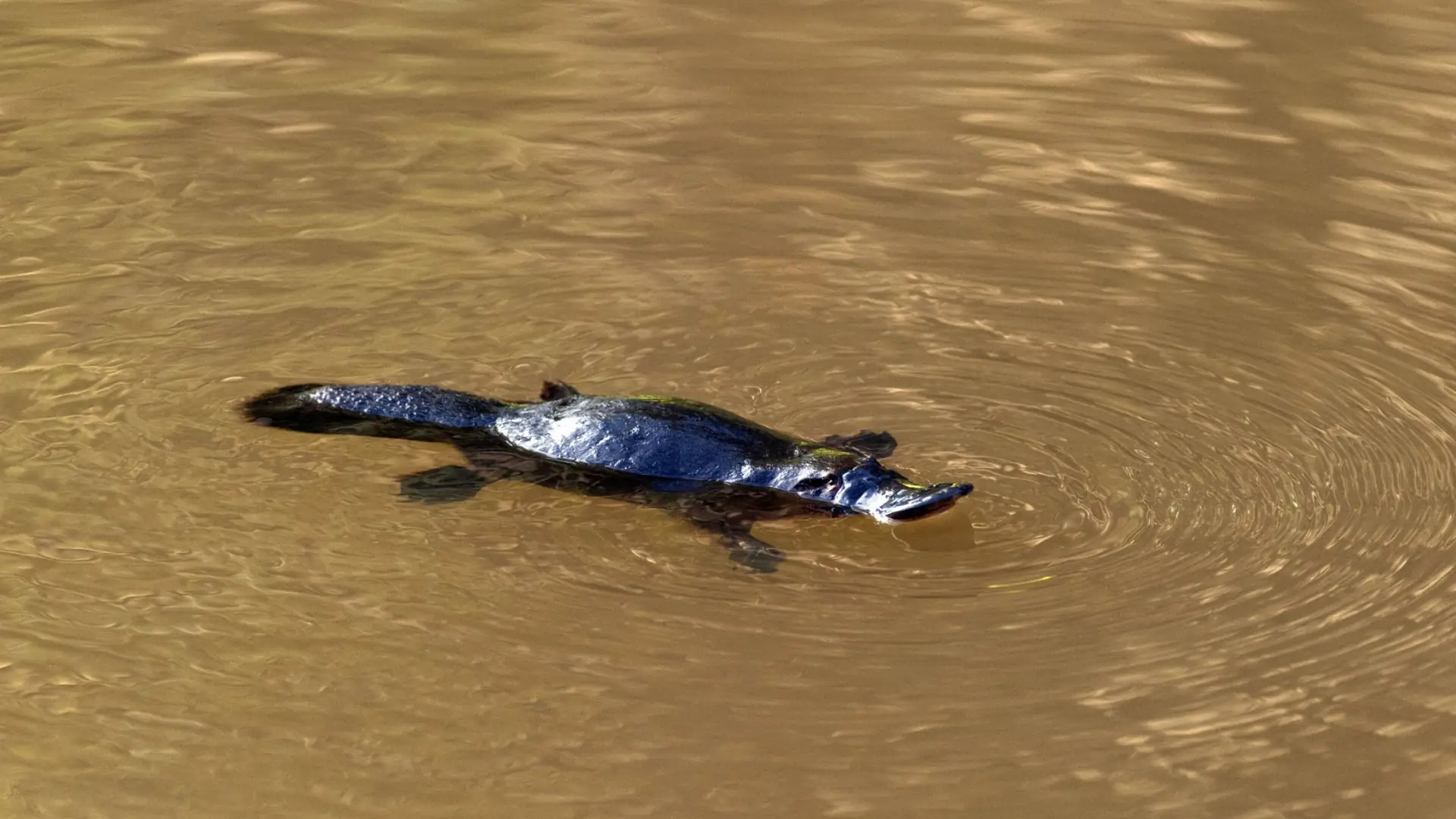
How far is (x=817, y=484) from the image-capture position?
4297mm

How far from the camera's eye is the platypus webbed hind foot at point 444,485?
4.32 metres

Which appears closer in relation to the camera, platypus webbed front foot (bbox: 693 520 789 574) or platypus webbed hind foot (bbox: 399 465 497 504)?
platypus webbed front foot (bbox: 693 520 789 574)

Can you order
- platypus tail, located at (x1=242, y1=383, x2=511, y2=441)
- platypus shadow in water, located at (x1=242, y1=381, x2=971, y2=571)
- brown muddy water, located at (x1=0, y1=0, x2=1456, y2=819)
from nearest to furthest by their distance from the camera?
Result: brown muddy water, located at (x1=0, y1=0, x2=1456, y2=819), platypus shadow in water, located at (x1=242, y1=381, x2=971, y2=571), platypus tail, located at (x1=242, y1=383, x2=511, y2=441)

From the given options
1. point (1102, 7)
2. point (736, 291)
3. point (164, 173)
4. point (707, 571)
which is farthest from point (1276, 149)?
point (164, 173)

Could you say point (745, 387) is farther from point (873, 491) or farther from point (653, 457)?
point (873, 491)

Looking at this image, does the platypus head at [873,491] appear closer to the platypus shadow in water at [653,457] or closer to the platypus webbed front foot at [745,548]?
the platypus shadow in water at [653,457]

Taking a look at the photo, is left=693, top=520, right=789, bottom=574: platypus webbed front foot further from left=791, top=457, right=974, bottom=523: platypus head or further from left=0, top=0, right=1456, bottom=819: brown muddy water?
left=791, top=457, right=974, bottom=523: platypus head

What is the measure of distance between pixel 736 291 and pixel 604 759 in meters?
2.41

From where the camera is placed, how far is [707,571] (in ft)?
13.3

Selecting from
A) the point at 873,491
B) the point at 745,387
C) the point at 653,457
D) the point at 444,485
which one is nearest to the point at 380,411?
the point at 444,485

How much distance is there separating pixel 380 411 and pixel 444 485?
0.40 meters

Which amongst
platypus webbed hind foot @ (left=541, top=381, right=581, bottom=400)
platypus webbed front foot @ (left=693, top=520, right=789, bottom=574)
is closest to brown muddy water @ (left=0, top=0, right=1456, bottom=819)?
platypus webbed front foot @ (left=693, top=520, right=789, bottom=574)

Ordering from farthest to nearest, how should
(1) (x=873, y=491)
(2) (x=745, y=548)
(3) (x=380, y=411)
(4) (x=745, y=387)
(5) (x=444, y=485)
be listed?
1. (4) (x=745, y=387)
2. (3) (x=380, y=411)
3. (5) (x=444, y=485)
4. (1) (x=873, y=491)
5. (2) (x=745, y=548)

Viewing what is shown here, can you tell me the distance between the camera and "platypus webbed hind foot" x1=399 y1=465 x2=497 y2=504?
4.32 meters
